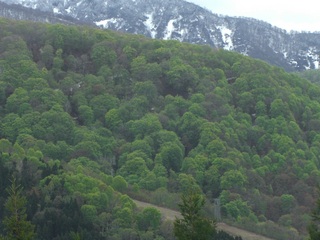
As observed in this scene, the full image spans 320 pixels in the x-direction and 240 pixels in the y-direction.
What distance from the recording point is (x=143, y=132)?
80.7 meters

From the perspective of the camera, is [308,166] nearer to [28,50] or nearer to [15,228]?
[28,50]

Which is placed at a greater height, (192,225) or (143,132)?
(192,225)

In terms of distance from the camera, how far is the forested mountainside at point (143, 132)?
201 ft

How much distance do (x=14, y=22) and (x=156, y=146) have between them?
36705 mm

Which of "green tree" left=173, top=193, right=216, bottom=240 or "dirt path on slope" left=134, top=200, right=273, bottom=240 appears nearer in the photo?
"green tree" left=173, top=193, right=216, bottom=240

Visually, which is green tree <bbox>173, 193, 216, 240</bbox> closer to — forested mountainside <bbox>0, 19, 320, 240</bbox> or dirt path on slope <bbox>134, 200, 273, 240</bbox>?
forested mountainside <bbox>0, 19, 320, 240</bbox>

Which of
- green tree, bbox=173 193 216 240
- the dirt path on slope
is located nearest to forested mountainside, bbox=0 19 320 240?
the dirt path on slope

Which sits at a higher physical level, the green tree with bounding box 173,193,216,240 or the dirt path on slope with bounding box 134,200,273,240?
the green tree with bounding box 173,193,216,240

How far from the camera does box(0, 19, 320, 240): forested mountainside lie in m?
61.2

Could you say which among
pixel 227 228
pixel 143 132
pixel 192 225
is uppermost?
pixel 192 225

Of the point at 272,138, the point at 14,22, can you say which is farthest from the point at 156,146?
the point at 14,22

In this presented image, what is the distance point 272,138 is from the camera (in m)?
85.7

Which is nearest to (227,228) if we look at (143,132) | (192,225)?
(143,132)

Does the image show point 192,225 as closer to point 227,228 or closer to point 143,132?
point 227,228
